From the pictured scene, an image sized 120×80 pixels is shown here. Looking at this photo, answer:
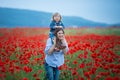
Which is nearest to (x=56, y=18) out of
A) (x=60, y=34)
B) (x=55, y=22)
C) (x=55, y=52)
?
(x=55, y=22)

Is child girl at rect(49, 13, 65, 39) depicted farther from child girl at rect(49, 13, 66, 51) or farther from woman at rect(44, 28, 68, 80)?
woman at rect(44, 28, 68, 80)

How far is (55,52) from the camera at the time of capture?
9.50ft

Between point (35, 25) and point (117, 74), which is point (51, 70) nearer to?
→ point (117, 74)

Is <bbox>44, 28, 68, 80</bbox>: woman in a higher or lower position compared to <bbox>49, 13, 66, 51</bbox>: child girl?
lower

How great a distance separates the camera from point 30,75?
3.36 m

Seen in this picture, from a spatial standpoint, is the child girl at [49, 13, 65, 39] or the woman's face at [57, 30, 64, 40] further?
the child girl at [49, 13, 65, 39]

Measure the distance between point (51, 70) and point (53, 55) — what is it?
184 mm

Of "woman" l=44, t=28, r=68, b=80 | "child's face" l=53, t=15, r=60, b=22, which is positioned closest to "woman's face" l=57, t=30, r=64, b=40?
"woman" l=44, t=28, r=68, b=80

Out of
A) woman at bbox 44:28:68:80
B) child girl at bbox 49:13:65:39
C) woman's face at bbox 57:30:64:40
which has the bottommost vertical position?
woman at bbox 44:28:68:80

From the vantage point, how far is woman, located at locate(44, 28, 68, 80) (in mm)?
2779

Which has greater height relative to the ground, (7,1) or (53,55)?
(7,1)

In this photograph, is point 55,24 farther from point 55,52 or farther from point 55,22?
point 55,52

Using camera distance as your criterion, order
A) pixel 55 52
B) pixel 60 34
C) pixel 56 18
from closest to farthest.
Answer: pixel 60 34, pixel 55 52, pixel 56 18

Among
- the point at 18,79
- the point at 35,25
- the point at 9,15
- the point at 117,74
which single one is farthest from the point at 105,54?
the point at 35,25
